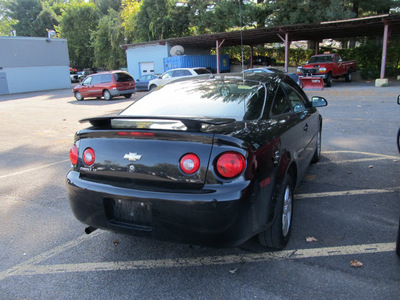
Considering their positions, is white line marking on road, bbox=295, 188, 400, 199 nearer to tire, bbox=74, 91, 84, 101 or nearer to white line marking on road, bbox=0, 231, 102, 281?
white line marking on road, bbox=0, 231, 102, 281

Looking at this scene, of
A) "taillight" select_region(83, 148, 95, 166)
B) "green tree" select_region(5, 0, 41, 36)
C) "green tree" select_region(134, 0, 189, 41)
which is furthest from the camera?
"green tree" select_region(5, 0, 41, 36)

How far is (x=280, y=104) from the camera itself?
12.1ft

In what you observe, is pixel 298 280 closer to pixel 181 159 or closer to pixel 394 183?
pixel 181 159

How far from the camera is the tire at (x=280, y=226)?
291 cm

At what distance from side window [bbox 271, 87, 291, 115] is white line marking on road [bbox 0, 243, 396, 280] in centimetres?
141

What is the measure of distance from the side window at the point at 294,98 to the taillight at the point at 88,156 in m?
2.38

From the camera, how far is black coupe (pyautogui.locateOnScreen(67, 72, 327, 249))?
8.04 feet

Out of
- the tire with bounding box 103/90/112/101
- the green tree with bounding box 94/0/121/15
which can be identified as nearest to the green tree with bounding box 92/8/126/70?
the green tree with bounding box 94/0/121/15

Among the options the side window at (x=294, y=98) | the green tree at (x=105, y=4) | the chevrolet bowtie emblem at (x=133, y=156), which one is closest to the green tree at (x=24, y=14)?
the green tree at (x=105, y=4)

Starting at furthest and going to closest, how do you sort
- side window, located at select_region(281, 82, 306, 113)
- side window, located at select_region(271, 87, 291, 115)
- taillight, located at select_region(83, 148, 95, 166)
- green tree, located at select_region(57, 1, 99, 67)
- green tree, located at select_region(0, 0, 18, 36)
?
green tree, located at select_region(0, 0, 18, 36)
green tree, located at select_region(57, 1, 99, 67)
side window, located at select_region(281, 82, 306, 113)
side window, located at select_region(271, 87, 291, 115)
taillight, located at select_region(83, 148, 95, 166)

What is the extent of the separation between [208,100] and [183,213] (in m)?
1.48

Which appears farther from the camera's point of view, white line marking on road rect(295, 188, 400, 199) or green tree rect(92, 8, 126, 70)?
green tree rect(92, 8, 126, 70)

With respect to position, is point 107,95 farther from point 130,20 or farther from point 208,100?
point 130,20

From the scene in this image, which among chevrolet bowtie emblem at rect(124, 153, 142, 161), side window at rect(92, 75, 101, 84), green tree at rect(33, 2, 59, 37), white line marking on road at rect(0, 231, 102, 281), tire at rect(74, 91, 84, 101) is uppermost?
green tree at rect(33, 2, 59, 37)
